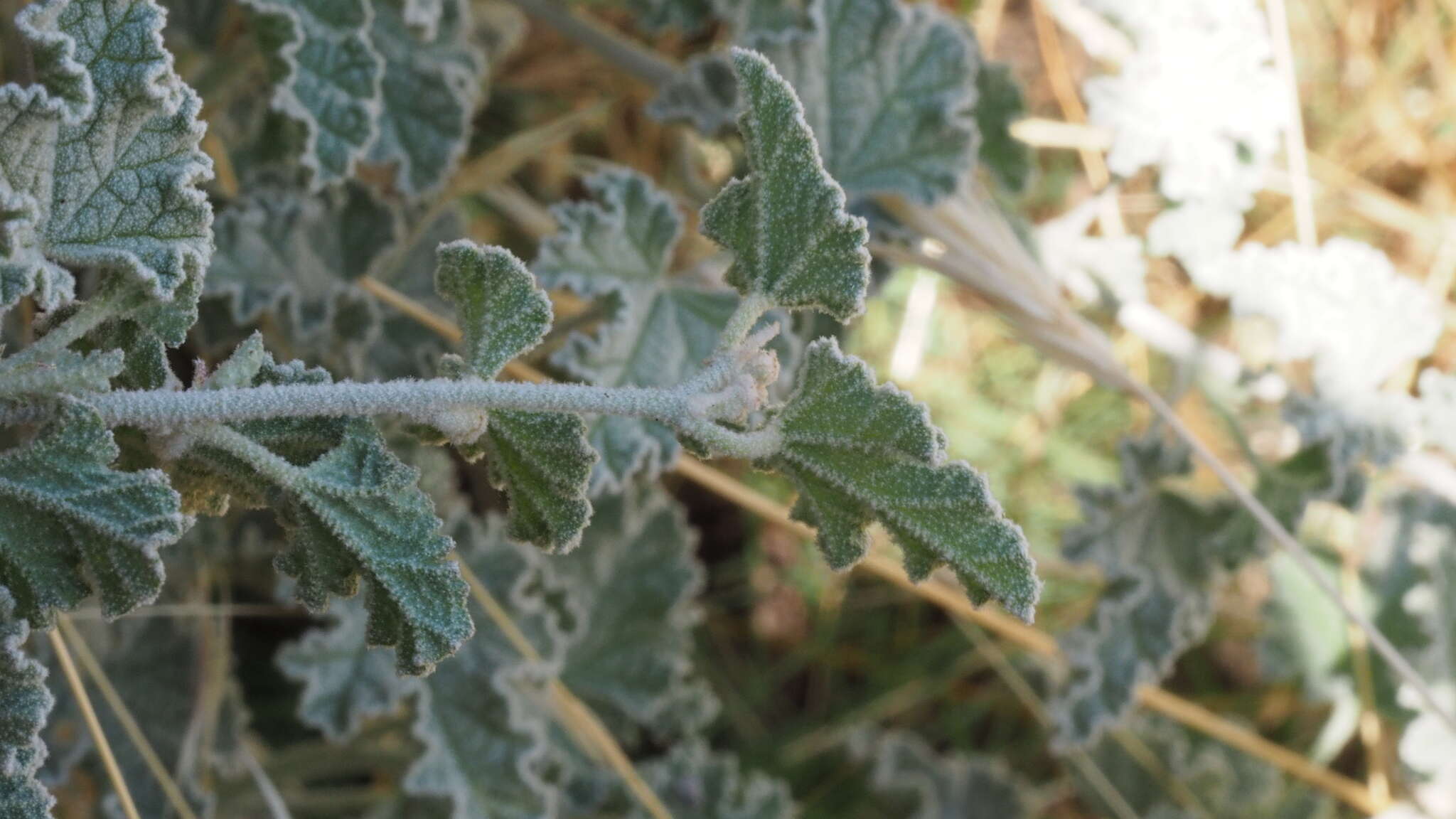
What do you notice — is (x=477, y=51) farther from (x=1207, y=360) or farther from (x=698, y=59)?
(x=1207, y=360)

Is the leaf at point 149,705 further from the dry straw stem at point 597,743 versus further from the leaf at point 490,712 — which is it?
the dry straw stem at point 597,743

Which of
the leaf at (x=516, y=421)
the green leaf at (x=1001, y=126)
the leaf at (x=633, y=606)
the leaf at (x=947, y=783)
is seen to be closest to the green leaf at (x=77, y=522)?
the leaf at (x=516, y=421)

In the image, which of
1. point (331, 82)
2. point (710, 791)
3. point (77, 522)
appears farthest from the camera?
point (710, 791)

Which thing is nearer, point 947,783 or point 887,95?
point 887,95

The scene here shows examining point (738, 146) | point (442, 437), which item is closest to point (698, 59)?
point (738, 146)

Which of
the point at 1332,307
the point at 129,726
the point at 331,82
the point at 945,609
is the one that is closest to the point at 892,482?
the point at 331,82

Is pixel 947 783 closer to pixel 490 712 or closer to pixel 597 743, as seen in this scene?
pixel 597 743
